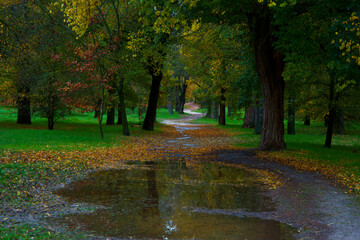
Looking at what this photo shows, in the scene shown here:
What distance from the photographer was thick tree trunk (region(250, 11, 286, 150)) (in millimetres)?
16391

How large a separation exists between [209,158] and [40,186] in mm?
8487

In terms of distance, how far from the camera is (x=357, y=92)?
59.2 feet

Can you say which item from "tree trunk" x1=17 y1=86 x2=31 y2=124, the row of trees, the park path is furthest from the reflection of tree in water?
"tree trunk" x1=17 y1=86 x2=31 y2=124

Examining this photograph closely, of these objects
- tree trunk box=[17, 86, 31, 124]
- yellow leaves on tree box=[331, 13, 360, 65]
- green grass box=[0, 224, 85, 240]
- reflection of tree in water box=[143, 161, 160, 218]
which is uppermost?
yellow leaves on tree box=[331, 13, 360, 65]

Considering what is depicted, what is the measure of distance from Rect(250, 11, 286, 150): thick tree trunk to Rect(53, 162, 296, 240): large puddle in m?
5.84

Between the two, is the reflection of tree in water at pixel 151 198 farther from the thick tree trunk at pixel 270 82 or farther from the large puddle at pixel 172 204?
the thick tree trunk at pixel 270 82

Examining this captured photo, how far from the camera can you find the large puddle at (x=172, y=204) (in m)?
5.73

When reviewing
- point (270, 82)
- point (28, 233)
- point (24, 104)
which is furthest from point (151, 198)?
point (24, 104)

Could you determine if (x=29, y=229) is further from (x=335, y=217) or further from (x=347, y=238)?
(x=335, y=217)

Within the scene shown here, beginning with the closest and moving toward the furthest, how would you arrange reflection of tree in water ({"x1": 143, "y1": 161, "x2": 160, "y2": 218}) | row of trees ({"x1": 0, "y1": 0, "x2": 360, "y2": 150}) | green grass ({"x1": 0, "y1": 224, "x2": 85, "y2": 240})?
1. green grass ({"x1": 0, "y1": 224, "x2": 85, "y2": 240})
2. reflection of tree in water ({"x1": 143, "y1": 161, "x2": 160, "y2": 218})
3. row of trees ({"x1": 0, "y1": 0, "x2": 360, "y2": 150})

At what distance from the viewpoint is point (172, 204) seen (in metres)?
7.41

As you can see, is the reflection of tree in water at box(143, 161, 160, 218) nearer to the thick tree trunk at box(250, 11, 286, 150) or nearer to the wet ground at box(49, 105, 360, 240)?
the wet ground at box(49, 105, 360, 240)

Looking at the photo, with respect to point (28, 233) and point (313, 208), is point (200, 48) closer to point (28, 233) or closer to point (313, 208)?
point (313, 208)

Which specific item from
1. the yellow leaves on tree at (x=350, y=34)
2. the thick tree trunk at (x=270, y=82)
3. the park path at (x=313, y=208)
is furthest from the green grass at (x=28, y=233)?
the thick tree trunk at (x=270, y=82)
